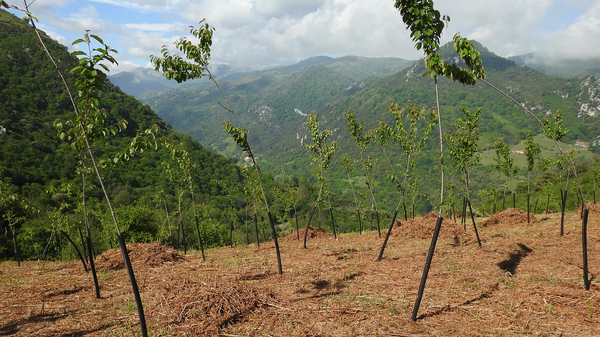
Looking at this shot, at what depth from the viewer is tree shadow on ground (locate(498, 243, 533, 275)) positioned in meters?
8.88

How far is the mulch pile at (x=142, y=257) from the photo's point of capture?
1225 centimetres

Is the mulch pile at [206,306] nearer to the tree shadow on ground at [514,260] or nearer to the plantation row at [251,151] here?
the plantation row at [251,151]

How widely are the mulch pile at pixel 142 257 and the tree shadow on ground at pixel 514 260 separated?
486 inches

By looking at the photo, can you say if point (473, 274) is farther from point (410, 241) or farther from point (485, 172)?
point (485, 172)

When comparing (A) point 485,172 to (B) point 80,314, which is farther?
(A) point 485,172

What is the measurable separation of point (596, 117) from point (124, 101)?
253m

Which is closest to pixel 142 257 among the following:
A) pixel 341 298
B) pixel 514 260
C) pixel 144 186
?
pixel 341 298

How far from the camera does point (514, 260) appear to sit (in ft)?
31.6

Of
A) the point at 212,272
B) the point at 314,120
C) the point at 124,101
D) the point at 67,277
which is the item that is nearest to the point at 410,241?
the point at 314,120

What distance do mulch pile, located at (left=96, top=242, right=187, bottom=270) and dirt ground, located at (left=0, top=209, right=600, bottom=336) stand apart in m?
0.61

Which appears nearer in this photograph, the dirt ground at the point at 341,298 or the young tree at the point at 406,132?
the dirt ground at the point at 341,298

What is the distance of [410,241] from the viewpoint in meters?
14.7

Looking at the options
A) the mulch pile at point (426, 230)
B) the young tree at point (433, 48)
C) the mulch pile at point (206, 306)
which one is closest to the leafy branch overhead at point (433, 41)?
the young tree at point (433, 48)

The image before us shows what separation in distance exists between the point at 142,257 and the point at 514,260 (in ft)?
45.0
